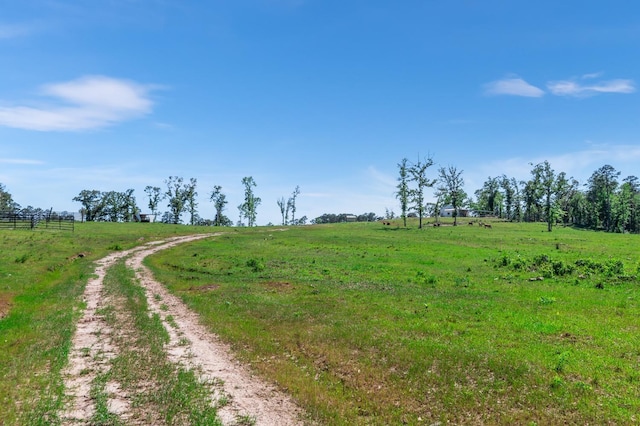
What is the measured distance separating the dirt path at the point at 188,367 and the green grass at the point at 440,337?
781mm

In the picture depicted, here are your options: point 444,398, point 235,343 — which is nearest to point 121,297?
point 235,343

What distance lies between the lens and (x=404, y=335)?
685 inches

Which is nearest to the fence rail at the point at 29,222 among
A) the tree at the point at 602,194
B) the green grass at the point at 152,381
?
the green grass at the point at 152,381

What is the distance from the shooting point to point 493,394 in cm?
1212

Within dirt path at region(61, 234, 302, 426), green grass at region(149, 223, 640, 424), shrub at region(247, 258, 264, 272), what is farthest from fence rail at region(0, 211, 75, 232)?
dirt path at region(61, 234, 302, 426)

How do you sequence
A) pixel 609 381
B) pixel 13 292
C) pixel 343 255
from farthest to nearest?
pixel 343 255, pixel 13 292, pixel 609 381

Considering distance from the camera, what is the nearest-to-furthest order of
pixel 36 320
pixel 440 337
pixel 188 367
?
pixel 188 367
pixel 440 337
pixel 36 320

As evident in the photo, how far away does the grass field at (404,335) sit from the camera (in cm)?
1162

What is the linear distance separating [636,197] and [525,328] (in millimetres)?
161013

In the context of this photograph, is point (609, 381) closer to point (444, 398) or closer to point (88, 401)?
point (444, 398)

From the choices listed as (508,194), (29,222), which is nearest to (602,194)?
(508,194)

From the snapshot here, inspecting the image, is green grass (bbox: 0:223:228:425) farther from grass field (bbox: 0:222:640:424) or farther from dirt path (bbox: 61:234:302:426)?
dirt path (bbox: 61:234:302:426)

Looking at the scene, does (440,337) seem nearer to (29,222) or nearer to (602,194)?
(29,222)

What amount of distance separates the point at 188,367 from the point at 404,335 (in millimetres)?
9011
